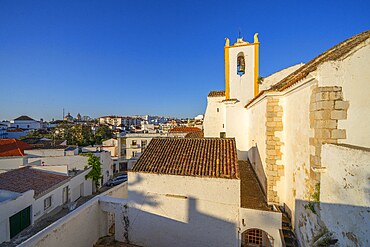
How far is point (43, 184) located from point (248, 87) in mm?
13741

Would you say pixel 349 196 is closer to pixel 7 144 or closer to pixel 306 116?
pixel 306 116

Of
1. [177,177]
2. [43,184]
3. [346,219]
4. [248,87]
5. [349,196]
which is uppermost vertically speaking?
[248,87]

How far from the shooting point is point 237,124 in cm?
1186

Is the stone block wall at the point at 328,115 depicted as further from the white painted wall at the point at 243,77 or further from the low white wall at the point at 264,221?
the white painted wall at the point at 243,77

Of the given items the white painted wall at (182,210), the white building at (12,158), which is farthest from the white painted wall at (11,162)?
the white painted wall at (182,210)

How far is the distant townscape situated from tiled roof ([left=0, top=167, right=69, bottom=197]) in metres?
0.05

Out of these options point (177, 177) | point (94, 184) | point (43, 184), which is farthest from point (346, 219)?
point (94, 184)

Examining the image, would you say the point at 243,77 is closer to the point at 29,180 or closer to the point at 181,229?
the point at 181,229

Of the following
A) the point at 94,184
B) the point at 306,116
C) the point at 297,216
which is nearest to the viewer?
the point at 306,116

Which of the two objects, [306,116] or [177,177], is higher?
[306,116]

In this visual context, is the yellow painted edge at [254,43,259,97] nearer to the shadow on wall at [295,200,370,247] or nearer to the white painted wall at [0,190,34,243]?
the shadow on wall at [295,200,370,247]

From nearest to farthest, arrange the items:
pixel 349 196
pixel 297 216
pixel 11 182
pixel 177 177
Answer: pixel 349 196 < pixel 297 216 < pixel 177 177 < pixel 11 182

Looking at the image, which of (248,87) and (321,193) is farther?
(248,87)

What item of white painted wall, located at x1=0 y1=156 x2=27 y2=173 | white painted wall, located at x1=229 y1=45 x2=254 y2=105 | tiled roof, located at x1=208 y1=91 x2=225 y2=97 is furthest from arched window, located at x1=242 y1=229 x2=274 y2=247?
white painted wall, located at x1=0 y1=156 x2=27 y2=173
